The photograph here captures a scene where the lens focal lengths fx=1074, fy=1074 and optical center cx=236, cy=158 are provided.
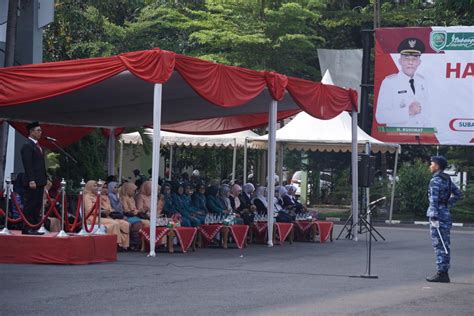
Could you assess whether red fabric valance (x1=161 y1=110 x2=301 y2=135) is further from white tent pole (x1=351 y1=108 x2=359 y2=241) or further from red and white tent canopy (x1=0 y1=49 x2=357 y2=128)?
white tent pole (x1=351 y1=108 x2=359 y2=241)

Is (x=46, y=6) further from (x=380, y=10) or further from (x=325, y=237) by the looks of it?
(x=380, y=10)

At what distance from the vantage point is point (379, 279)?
16.1 metres

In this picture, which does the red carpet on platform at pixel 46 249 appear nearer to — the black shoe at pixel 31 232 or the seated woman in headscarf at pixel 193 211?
the black shoe at pixel 31 232

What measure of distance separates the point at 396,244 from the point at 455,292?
10150 millimetres

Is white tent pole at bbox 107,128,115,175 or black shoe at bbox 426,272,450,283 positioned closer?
black shoe at bbox 426,272,450,283

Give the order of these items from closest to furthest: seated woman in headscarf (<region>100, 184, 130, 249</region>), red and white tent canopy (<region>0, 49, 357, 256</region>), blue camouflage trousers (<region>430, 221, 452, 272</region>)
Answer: blue camouflage trousers (<region>430, 221, 452, 272</region>)
red and white tent canopy (<region>0, 49, 357, 256</region>)
seated woman in headscarf (<region>100, 184, 130, 249</region>)

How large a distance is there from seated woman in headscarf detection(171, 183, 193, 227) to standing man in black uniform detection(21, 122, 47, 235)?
4518mm

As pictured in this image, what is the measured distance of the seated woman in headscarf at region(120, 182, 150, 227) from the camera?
20.3 meters

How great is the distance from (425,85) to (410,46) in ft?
4.37

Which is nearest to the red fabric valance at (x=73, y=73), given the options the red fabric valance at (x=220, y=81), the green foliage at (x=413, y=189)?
the red fabric valance at (x=220, y=81)

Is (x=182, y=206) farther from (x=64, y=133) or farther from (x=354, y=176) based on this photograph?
(x=64, y=133)

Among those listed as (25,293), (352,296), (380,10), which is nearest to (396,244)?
(352,296)

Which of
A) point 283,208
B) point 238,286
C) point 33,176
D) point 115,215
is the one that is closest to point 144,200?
point 115,215

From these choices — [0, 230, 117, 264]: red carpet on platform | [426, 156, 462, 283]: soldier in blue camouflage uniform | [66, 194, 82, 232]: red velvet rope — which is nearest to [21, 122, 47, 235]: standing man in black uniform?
[0, 230, 117, 264]: red carpet on platform
